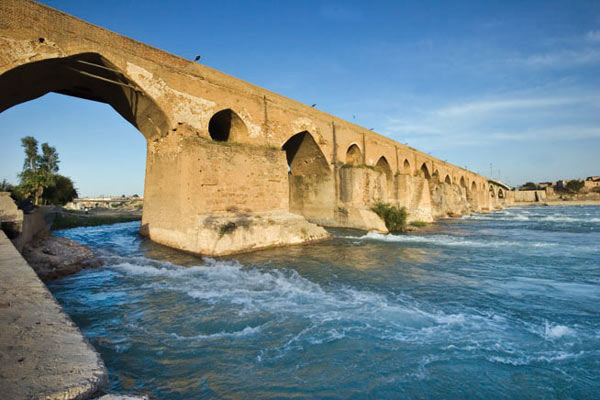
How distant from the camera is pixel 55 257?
6.38 metres

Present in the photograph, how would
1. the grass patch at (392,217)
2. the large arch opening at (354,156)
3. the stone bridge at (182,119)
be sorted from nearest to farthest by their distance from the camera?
the stone bridge at (182,119) < the grass patch at (392,217) < the large arch opening at (354,156)

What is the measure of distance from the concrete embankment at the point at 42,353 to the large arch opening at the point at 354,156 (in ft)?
51.8

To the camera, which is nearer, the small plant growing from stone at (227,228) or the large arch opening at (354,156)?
the small plant growing from stone at (227,228)

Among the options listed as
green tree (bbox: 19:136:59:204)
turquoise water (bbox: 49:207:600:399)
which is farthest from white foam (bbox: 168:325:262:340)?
green tree (bbox: 19:136:59:204)

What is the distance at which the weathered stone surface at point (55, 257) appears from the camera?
579cm

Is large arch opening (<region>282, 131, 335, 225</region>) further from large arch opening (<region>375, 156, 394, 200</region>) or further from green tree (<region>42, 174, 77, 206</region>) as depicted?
green tree (<region>42, 174, 77, 206</region>)

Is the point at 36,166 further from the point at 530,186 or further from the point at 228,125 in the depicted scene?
the point at 530,186

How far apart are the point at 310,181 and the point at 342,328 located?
12454 millimetres

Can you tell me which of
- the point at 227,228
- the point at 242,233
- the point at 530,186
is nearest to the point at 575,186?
the point at 530,186

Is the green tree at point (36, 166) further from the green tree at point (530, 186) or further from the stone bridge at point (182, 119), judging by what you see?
the green tree at point (530, 186)

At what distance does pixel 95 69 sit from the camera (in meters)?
7.92

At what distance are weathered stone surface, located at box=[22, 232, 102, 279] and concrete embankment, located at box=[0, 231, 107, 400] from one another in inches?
159

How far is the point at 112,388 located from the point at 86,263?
531 centimetres

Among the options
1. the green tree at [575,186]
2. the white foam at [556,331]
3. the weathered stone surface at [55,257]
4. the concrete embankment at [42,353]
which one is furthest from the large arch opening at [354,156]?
the green tree at [575,186]
